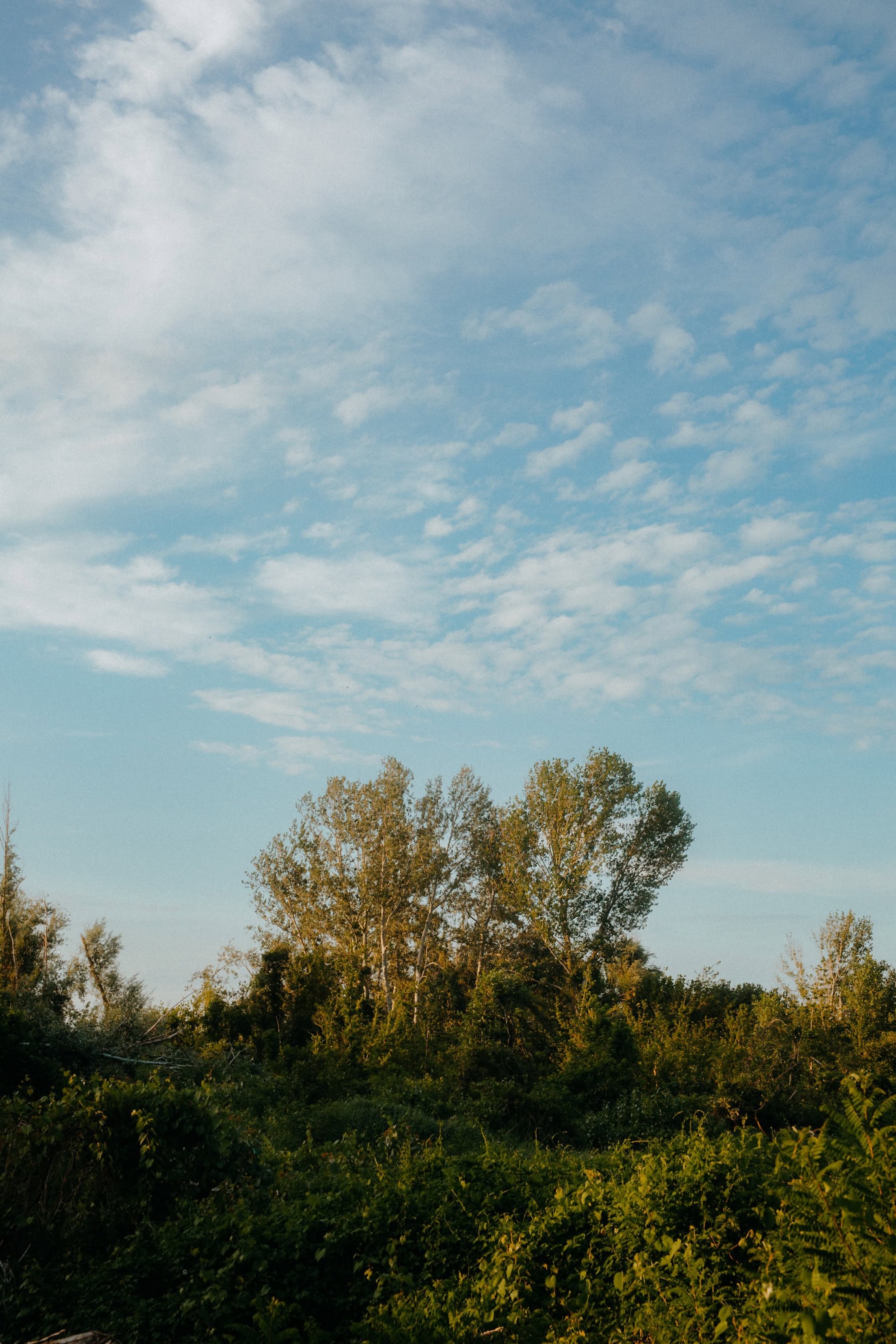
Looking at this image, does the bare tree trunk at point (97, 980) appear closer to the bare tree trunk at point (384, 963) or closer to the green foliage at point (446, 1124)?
the green foliage at point (446, 1124)

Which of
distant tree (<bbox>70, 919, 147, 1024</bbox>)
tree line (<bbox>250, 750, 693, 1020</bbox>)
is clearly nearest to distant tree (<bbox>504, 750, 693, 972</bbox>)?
tree line (<bbox>250, 750, 693, 1020</bbox>)

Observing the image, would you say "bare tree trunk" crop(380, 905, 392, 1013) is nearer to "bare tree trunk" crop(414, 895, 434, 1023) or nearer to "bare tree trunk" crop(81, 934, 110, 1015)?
"bare tree trunk" crop(414, 895, 434, 1023)

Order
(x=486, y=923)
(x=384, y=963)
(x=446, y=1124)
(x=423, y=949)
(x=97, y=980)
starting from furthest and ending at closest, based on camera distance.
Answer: (x=486, y=923), (x=423, y=949), (x=384, y=963), (x=97, y=980), (x=446, y=1124)

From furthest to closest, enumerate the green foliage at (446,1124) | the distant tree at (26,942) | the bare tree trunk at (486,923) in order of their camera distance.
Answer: the bare tree trunk at (486,923), the distant tree at (26,942), the green foliage at (446,1124)

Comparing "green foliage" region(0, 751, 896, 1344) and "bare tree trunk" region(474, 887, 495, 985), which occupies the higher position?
"bare tree trunk" region(474, 887, 495, 985)

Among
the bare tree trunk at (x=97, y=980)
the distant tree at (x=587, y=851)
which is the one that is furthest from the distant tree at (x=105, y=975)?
the distant tree at (x=587, y=851)

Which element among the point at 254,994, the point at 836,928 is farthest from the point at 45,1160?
the point at 836,928

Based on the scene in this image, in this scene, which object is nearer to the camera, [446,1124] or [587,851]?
[446,1124]

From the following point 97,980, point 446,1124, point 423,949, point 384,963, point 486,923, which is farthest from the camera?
point 486,923

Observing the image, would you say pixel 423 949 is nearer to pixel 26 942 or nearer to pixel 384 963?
pixel 384 963

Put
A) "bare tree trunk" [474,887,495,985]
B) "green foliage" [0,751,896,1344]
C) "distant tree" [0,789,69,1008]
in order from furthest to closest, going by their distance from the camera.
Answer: "bare tree trunk" [474,887,495,985] → "distant tree" [0,789,69,1008] → "green foliage" [0,751,896,1344]

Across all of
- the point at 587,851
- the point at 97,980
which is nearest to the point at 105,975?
the point at 97,980

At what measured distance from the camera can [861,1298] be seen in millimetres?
2908

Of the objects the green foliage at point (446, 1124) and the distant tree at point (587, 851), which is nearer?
the green foliage at point (446, 1124)
